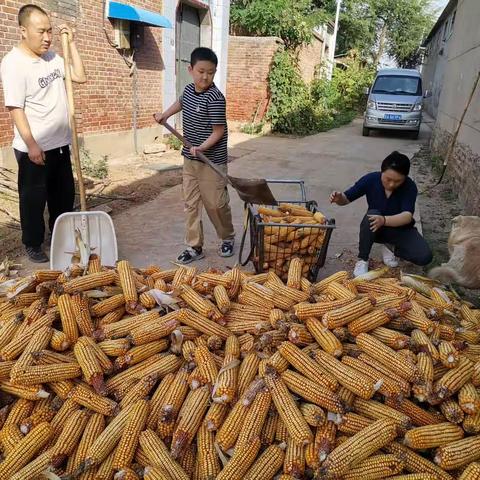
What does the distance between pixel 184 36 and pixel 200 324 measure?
11.8 m

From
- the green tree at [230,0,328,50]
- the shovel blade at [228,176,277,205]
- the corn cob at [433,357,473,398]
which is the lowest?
the corn cob at [433,357,473,398]

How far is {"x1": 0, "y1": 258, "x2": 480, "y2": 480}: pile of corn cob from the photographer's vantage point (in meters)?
1.92

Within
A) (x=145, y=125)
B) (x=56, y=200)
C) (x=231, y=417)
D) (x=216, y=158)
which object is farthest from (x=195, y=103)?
(x=145, y=125)

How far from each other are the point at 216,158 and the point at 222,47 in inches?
424

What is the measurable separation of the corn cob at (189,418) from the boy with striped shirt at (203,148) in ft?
8.24

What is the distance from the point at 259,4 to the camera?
53.0 ft

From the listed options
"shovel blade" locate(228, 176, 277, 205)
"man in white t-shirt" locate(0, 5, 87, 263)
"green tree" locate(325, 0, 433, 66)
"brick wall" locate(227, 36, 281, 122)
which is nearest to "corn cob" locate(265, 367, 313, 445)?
"shovel blade" locate(228, 176, 277, 205)

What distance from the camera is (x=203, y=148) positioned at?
4090 mm

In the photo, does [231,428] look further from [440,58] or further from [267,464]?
[440,58]

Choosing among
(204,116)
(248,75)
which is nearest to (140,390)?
(204,116)

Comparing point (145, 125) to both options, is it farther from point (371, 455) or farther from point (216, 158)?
point (371, 455)

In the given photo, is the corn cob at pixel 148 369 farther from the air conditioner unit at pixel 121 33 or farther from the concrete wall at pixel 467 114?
the air conditioner unit at pixel 121 33

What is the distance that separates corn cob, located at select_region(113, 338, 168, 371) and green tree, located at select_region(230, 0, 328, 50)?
15903mm

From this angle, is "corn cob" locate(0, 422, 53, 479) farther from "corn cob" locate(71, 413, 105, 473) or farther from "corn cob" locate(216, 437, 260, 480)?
"corn cob" locate(216, 437, 260, 480)
